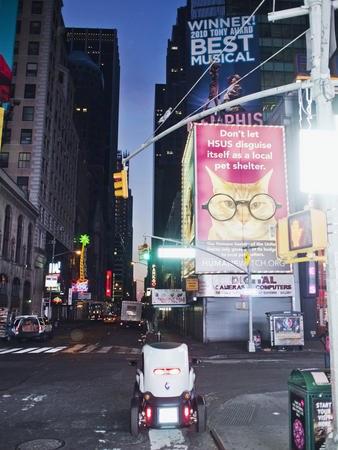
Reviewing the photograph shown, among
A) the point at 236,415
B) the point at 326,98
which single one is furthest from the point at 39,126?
the point at 326,98

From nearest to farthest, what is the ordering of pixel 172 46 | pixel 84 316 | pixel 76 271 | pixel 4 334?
pixel 4 334
pixel 76 271
pixel 84 316
pixel 172 46

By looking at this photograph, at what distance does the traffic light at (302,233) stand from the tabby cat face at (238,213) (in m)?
26.3

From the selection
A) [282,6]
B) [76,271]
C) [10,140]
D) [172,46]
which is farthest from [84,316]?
[172,46]

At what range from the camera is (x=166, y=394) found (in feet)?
23.5

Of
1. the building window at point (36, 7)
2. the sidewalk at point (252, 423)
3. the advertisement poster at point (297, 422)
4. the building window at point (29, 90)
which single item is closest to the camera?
the advertisement poster at point (297, 422)

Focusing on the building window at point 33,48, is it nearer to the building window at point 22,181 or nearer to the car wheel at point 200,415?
the building window at point 22,181

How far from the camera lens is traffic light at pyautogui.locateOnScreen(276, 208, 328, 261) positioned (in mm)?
5086

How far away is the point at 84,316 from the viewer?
4380 inches

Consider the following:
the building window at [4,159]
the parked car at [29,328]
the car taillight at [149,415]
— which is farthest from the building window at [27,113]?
the car taillight at [149,415]

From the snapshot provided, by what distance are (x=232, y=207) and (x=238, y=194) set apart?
1293mm

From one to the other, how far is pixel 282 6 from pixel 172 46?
417ft

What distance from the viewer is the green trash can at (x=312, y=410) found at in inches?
206

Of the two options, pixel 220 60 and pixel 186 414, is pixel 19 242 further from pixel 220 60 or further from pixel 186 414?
pixel 186 414

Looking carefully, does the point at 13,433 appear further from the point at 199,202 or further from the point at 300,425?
the point at 199,202
